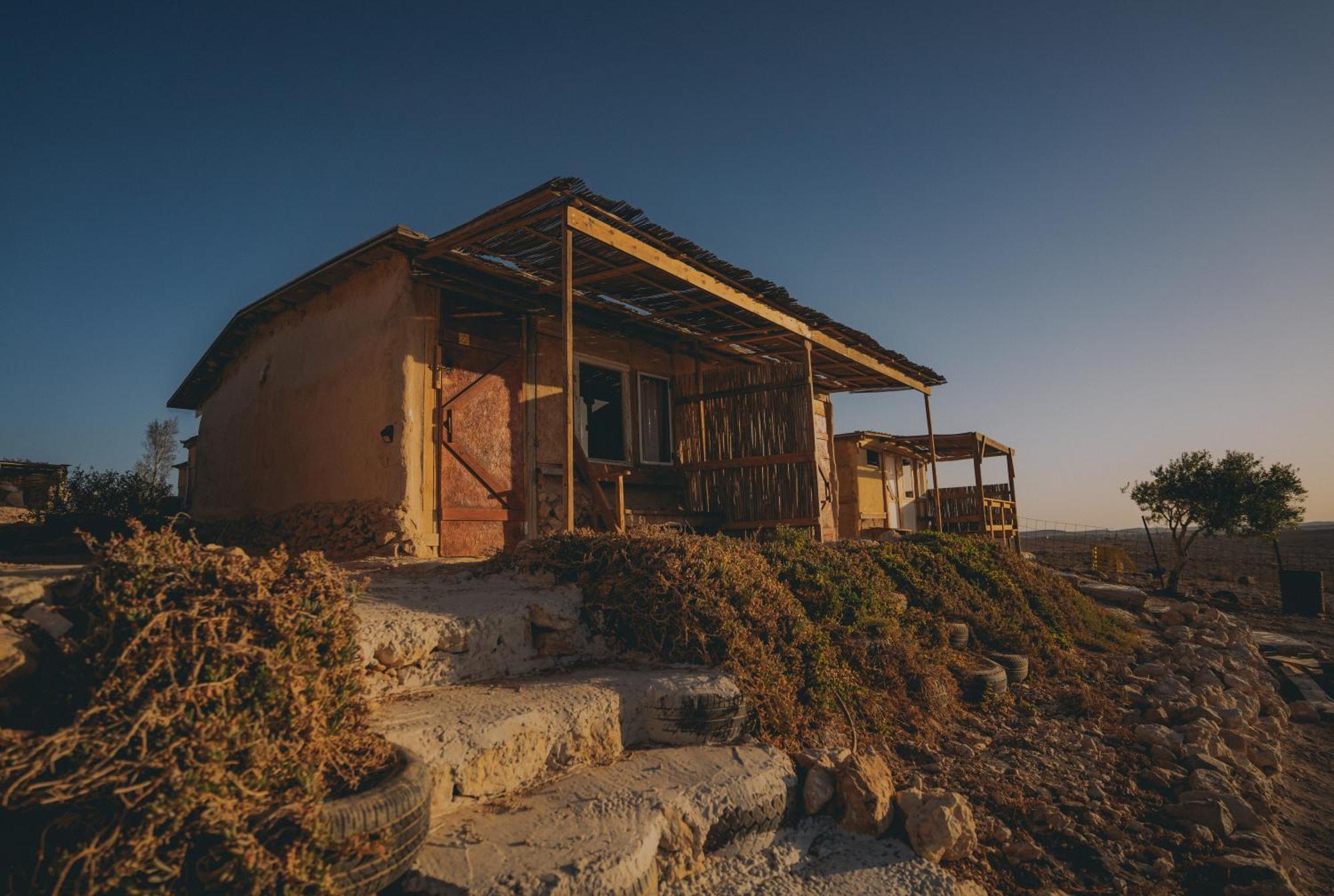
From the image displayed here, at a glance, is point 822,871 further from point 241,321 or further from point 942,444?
point 942,444

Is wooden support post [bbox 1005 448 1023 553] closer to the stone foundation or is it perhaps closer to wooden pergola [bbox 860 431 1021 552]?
wooden pergola [bbox 860 431 1021 552]

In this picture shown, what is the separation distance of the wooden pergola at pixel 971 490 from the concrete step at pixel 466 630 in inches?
498

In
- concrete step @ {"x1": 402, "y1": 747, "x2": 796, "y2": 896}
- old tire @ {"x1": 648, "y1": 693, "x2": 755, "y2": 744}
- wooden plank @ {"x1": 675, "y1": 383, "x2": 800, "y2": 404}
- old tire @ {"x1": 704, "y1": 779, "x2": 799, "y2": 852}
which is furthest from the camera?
wooden plank @ {"x1": 675, "y1": 383, "x2": 800, "y2": 404}

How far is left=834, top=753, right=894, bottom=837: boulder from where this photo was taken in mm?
3262

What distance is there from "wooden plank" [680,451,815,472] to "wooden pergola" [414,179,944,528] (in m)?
0.86

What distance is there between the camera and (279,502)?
8492 mm

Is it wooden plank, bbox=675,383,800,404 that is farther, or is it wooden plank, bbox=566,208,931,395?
wooden plank, bbox=675,383,800,404

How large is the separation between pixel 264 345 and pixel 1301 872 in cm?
1144

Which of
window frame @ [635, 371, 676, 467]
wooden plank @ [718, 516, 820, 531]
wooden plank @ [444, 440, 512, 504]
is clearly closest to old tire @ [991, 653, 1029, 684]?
wooden plank @ [718, 516, 820, 531]

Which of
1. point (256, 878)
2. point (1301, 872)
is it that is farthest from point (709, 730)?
point (1301, 872)

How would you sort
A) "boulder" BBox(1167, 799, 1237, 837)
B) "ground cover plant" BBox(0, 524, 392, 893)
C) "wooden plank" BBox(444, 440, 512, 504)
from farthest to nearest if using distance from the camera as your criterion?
1. "wooden plank" BBox(444, 440, 512, 504)
2. "boulder" BBox(1167, 799, 1237, 837)
3. "ground cover plant" BBox(0, 524, 392, 893)

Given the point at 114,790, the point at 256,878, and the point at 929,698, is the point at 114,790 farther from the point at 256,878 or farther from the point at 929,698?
the point at 929,698

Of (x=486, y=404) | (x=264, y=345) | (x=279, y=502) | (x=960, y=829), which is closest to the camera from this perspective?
(x=960, y=829)

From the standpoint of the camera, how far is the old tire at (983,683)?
591 cm
